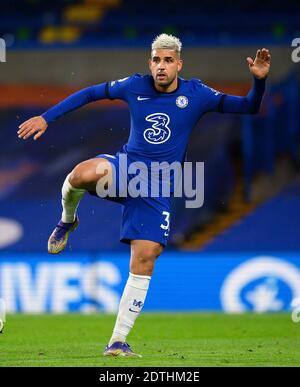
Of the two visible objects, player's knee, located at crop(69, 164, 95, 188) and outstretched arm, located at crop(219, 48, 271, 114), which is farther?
outstretched arm, located at crop(219, 48, 271, 114)

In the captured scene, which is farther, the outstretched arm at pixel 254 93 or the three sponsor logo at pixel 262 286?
the three sponsor logo at pixel 262 286

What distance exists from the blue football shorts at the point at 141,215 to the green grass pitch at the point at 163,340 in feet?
2.91

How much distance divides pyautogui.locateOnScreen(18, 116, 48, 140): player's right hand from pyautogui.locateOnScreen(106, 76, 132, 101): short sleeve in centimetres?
57

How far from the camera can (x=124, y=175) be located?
7.98 m

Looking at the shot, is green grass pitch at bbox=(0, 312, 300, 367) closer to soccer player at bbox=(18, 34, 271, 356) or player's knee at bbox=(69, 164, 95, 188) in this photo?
soccer player at bbox=(18, 34, 271, 356)

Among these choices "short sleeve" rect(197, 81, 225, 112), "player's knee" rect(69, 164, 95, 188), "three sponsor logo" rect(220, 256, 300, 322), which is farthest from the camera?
"three sponsor logo" rect(220, 256, 300, 322)

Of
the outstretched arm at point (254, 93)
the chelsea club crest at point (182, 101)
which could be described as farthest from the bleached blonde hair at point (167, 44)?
the outstretched arm at point (254, 93)

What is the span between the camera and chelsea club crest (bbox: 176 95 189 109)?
812 cm

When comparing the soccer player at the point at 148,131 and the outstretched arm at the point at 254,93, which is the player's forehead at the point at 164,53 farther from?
the outstretched arm at the point at 254,93

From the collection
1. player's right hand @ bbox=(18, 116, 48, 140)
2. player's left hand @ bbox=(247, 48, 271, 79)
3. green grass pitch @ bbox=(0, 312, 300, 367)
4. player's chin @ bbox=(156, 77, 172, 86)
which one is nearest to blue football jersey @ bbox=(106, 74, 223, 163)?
player's chin @ bbox=(156, 77, 172, 86)

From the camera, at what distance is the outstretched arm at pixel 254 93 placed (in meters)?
7.96

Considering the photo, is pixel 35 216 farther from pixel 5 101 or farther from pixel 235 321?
pixel 235 321
